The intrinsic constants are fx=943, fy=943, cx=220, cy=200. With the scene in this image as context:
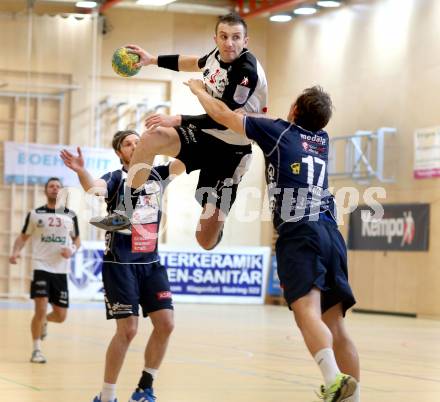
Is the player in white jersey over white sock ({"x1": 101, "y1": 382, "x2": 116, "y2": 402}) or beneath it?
over

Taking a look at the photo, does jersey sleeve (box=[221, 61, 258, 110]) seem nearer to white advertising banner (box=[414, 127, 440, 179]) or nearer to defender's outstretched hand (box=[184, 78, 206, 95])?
defender's outstretched hand (box=[184, 78, 206, 95])

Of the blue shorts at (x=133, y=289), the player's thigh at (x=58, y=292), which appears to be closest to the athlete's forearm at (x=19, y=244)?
the player's thigh at (x=58, y=292)

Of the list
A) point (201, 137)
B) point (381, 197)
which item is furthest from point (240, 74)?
point (381, 197)

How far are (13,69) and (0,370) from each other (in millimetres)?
15318

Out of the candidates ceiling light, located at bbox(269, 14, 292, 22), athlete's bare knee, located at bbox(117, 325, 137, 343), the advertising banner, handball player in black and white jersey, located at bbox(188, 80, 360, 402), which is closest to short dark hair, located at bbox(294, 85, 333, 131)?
handball player in black and white jersey, located at bbox(188, 80, 360, 402)

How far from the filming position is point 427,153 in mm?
19875

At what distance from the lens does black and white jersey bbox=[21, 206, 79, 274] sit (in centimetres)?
1098

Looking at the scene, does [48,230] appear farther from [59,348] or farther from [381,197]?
[381,197]

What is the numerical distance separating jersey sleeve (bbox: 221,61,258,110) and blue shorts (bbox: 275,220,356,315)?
1.02 meters

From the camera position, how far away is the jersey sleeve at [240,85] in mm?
6344

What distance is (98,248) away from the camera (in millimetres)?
21922

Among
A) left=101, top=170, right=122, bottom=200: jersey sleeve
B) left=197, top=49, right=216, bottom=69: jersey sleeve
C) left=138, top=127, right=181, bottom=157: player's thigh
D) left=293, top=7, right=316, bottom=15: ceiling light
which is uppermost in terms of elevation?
left=293, top=7, right=316, bottom=15: ceiling light

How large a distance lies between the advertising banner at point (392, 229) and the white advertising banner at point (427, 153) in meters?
0.72

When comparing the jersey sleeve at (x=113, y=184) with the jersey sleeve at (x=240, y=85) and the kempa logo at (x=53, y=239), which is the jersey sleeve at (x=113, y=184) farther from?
the kempa logo at (x=53, y=239)
